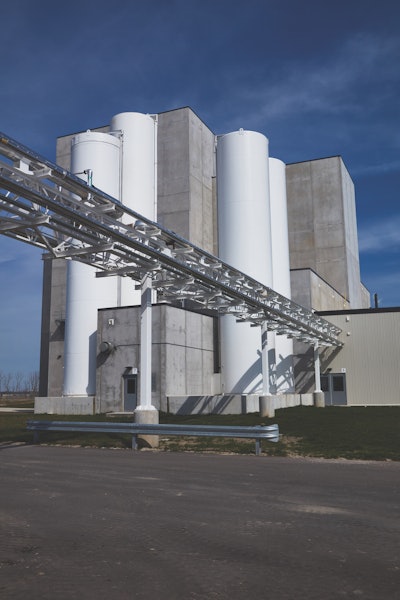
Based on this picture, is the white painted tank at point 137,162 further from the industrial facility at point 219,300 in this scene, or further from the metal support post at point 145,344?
the metal support post at point 145,344

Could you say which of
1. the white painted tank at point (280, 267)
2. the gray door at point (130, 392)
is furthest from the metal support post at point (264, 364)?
the gray door at point (130, 392)

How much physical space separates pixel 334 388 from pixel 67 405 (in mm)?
17309

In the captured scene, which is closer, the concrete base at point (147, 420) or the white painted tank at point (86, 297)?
the concrete base at point (147, 420)

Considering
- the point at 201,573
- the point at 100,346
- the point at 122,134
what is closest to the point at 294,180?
the point at 122,134

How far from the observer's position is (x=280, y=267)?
39719 mm

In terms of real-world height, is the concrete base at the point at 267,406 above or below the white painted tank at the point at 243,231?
below

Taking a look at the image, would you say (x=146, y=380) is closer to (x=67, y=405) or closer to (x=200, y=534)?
(x=200, y=534)

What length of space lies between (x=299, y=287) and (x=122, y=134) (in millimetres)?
17073

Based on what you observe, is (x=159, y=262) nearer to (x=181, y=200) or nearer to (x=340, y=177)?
(x=181, y=200)

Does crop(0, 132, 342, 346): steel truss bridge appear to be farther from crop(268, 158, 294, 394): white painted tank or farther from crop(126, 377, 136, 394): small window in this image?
crop(268, 158, 294, 394): white painted tank

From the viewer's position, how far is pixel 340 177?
49.5 meters

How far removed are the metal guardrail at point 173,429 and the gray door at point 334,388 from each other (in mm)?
22864

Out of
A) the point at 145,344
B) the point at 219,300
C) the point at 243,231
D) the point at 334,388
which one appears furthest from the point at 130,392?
the point at 145,344

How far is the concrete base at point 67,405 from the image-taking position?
33250mm
